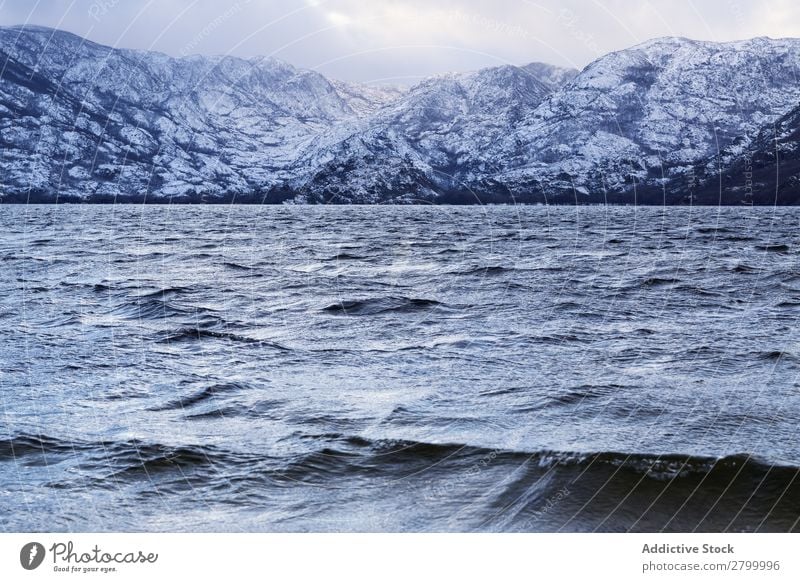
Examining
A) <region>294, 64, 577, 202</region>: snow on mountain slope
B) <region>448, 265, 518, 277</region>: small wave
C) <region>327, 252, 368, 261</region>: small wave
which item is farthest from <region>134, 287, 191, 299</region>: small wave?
<region>294, 64, 577, 202</region>: snow on mountain slope

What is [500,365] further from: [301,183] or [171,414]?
[301,183]

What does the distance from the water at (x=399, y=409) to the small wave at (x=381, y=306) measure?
0.44ft

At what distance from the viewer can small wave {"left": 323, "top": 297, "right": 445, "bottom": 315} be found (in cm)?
2083

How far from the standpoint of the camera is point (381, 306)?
71.2ft

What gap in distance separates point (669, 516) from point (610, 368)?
243 inches

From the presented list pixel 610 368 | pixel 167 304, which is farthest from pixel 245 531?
pixel 167 304

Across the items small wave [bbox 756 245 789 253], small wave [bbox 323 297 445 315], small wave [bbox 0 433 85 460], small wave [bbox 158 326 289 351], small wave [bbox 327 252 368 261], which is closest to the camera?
small wave [bbox 0 433 85 460]

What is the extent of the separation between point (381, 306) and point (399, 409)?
418 inches

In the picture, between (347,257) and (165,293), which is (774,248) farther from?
(165,293)

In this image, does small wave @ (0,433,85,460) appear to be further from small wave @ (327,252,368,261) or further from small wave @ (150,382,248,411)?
small wave @ (327,252,368,261)

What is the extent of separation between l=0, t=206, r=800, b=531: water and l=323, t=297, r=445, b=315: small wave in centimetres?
13

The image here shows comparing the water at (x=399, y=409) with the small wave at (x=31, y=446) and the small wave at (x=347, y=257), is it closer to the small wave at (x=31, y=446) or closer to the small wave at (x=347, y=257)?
the small wave at (x=31, y=446)

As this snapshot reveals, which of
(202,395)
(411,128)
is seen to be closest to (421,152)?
(411,128)

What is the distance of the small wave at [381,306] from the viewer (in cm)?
2083
